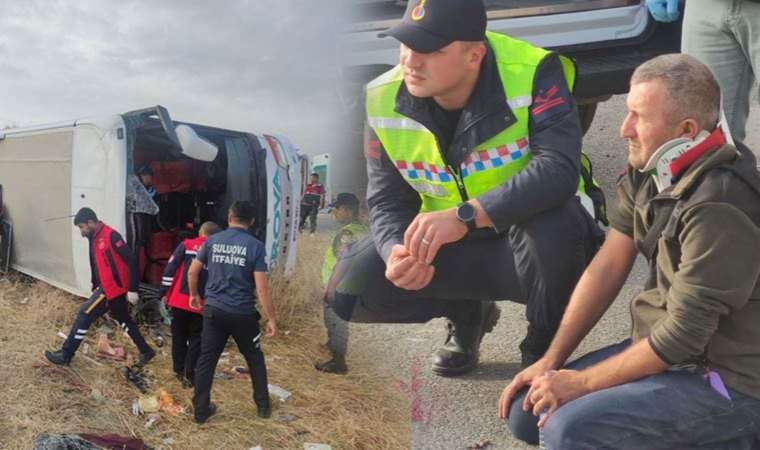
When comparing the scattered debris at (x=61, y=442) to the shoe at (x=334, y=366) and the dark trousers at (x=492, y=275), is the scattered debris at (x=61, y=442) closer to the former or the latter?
the shoe at (x=334, y=366)

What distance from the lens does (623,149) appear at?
507 cm

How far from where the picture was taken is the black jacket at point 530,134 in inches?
71.3

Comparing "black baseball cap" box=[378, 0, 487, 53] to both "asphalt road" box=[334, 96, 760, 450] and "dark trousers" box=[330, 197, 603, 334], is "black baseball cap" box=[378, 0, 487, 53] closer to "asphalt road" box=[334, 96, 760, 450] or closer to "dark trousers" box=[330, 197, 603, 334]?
"dark trousers" box=[330, 197, 603, 334]

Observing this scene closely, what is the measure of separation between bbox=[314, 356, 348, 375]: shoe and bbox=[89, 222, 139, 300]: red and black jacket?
4.87ft

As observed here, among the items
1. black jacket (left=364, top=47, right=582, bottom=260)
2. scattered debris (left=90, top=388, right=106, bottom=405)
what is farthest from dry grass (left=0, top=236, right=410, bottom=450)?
black jacket (left=364, top=47, right=582, bottom=260)

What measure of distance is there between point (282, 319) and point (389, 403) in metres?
2.14

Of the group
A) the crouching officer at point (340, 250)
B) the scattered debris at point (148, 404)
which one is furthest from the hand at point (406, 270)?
the scattered debris at point (148, 404)

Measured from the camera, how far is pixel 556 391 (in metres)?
1.48

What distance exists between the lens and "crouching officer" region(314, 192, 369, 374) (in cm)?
294

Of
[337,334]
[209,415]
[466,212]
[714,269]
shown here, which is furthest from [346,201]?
[714,269]

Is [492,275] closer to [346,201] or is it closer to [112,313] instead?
[346,201]

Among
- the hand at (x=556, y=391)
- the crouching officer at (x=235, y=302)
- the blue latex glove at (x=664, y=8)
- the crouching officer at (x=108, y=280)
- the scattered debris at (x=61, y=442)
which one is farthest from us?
the crouching officer at (x=108, y=280)

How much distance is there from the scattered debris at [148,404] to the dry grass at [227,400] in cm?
8

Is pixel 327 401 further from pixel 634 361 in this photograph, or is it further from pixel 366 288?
pixel 634 361
